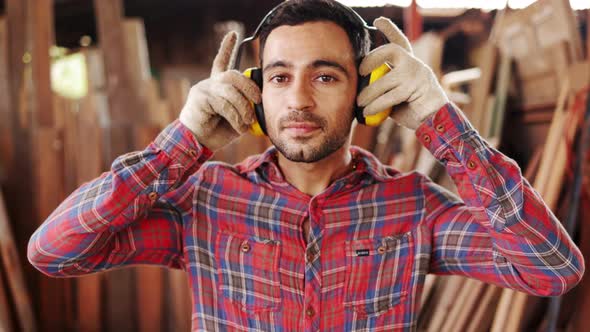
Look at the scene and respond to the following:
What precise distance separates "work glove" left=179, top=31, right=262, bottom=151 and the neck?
0.24m

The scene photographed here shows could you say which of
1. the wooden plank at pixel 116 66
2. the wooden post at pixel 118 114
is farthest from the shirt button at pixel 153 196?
the wooden plank at pixel 116 66

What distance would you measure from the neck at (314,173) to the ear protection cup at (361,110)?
16 centimetres

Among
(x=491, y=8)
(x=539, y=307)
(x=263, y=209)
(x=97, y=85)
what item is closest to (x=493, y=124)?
(x=539, y=307)

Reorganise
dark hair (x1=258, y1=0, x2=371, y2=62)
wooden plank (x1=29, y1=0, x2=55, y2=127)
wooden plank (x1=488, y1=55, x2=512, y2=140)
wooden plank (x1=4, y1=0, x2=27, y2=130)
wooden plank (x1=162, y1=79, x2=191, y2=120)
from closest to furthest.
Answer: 1. dark hair (x1=258, y1=0, x2=371, y2=62)
2. wooden plank (x1=488, y1=55, x2=512, y2=140)
3. wooden plank (x1=29, y1=0, x2=55, y2=127)
4. wooden plank (x1=4, y1=0, x2=27, y2=130)
5. wooden plank (x1=162, y1=79, x2=191, y2=120)

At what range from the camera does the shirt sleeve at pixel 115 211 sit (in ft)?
4.58

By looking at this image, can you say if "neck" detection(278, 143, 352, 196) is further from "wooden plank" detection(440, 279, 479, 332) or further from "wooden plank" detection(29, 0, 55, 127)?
"wooden plank" detection(29, 0, 55, 127)

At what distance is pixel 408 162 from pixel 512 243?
6.34 ft

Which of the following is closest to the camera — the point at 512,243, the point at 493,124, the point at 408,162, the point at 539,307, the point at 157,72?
the point at 512,243

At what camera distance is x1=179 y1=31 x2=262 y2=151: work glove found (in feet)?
4.66

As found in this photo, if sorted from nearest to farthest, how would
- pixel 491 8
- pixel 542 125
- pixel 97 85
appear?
pixel 542 125, pixel 97 85, pixel 491 8

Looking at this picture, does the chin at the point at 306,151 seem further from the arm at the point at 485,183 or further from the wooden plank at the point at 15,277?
the wooden plank at the point at 15,277

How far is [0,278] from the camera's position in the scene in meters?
2.88

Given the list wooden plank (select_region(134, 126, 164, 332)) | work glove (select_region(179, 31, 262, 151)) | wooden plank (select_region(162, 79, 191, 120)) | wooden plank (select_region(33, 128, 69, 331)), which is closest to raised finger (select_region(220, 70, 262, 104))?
work glove (select_region(179, 31, 262, 151))

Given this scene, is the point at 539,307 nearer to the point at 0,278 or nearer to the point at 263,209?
the point at 263,209
